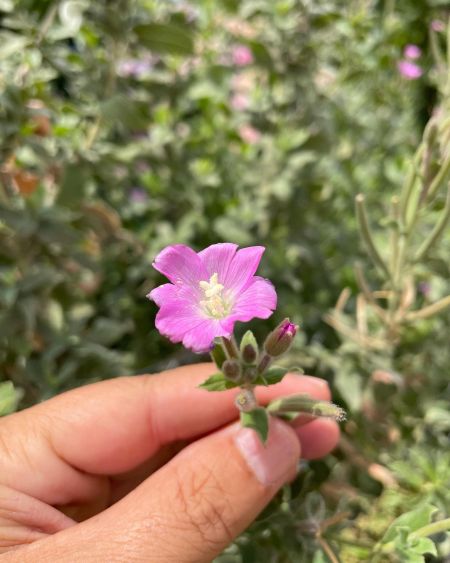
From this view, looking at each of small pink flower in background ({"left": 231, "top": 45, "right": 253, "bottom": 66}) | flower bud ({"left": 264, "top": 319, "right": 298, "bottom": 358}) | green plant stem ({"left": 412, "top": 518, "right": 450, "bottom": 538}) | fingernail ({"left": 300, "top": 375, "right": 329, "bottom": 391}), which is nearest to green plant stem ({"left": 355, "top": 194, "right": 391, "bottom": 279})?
fingernail ({"left": 300, "top": 375, "right": 329, "bottom": 391})

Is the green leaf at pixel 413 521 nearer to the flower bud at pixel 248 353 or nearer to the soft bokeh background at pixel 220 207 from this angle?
the soft bokeh background at pixel 220 207

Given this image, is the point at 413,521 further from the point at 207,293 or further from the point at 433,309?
the point at 207,293

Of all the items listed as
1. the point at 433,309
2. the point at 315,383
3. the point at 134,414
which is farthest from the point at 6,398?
the point at 433,309

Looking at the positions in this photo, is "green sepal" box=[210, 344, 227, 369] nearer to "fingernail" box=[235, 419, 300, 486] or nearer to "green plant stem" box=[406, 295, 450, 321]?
"fingernail" box=[235, 419, 300, 486]

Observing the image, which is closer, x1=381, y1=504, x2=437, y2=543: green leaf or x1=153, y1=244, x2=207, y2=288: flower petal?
x1=153, y1=244, x2=207, y2=288: flower petal

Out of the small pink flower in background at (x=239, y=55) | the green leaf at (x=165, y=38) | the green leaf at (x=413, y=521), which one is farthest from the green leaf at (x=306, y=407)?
the small pink flower in background at (x=239, y=55)

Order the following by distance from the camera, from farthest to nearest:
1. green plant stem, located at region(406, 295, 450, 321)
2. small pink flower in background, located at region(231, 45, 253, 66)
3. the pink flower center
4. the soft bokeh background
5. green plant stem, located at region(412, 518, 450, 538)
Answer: small pink flower in background, located at region(231, 45, 253, 66), the soft bokeh background, green plant stem, located at region(406, 295, 450, 321), green plant stem, located at region(412, 518, 450, 538), the pink flower center
